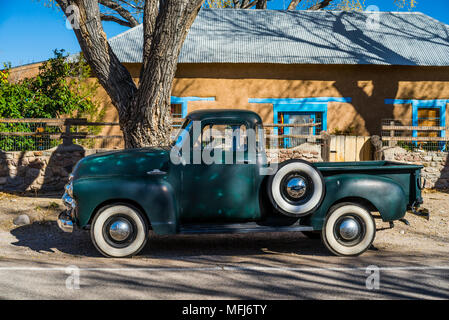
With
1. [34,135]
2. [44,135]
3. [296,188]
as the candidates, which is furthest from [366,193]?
[34,135]

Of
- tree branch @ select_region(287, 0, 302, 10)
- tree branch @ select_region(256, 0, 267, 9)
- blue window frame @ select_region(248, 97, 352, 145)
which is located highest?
tree branch @ select_region(256, 0, 267, 9)

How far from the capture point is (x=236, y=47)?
1670 centimetres

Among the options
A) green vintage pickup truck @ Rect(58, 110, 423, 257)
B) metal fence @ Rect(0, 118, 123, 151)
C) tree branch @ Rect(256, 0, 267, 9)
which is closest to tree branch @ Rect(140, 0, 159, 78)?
metal fence @ Rect(0, 118, 123, 151)

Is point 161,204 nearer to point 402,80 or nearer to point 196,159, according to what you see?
point 196,159

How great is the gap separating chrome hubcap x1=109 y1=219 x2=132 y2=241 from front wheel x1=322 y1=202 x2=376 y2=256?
8.38ft

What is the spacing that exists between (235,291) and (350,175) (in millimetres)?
2511

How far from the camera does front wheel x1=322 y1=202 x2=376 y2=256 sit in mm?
6133

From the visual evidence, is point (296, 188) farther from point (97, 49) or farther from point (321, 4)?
point (321, 4)

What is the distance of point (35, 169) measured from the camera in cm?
1148

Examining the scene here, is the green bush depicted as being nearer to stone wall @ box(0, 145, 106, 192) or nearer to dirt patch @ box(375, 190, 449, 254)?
stone wall @ box(0, 145, 106, 192)

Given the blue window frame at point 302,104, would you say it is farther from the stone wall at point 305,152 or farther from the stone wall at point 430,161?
the stone wall at point 430,161

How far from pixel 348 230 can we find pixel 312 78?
11.2 m

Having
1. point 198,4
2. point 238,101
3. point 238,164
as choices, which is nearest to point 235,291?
point 238,164
